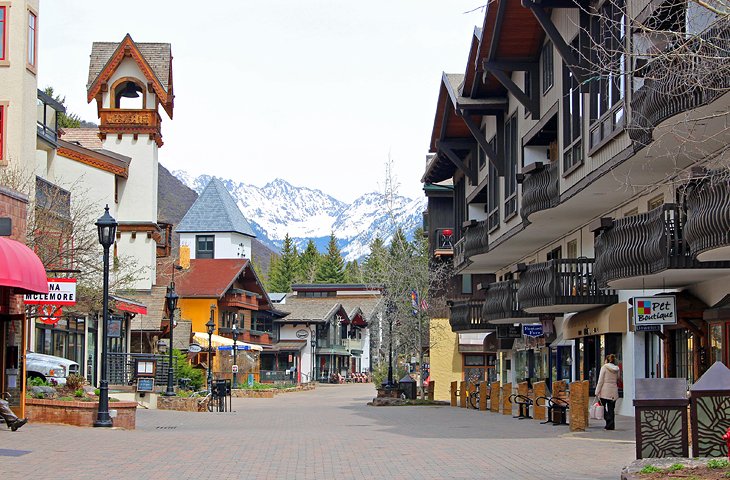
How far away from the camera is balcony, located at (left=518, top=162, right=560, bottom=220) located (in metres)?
31.3

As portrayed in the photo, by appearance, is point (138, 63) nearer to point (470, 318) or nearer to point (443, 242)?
point (443, 242)

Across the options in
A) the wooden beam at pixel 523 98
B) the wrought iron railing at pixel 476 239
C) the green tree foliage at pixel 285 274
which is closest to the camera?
the wooden beam at pixel 523 98

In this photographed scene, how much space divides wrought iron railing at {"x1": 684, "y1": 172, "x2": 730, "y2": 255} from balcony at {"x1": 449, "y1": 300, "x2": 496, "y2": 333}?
28475 millimetres

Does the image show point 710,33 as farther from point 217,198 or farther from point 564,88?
point 217,198

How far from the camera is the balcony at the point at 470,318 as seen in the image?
49250 mm

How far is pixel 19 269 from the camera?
65.0 feet

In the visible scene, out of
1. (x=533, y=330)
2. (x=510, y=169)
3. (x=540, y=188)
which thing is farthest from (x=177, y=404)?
(x=540, y=188)

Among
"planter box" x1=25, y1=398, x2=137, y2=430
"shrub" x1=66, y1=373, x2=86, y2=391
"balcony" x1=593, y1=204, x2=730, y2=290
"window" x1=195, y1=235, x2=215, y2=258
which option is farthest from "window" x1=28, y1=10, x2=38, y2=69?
"window" x1=195, y1=235, x2=215, y2=258

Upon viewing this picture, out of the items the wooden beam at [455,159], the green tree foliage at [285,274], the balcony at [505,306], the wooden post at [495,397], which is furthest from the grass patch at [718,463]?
the green tree foliage at [285,274]

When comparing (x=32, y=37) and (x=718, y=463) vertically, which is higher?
(x=32, y=37)

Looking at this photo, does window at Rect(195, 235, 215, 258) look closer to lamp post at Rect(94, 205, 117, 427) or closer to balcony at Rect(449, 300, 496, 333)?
balcony at Rect(449, 300, 496, 333)

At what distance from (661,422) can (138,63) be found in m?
51.8

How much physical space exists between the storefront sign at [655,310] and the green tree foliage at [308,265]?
143m

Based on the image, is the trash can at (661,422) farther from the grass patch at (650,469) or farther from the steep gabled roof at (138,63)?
the steep gabled roof at (138,63)
